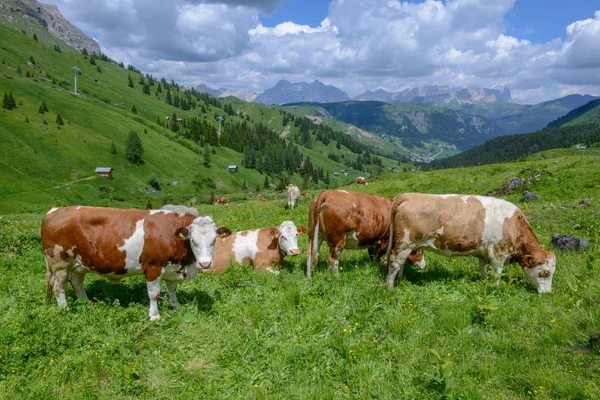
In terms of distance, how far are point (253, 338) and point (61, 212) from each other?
5.89m

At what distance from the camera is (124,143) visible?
473 ft

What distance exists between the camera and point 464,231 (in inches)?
368

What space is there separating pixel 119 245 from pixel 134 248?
35cm

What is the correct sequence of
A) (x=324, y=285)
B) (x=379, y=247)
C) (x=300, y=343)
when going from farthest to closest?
(x=379, y=247) → (x=324, y=285) → (x=300, y=343)

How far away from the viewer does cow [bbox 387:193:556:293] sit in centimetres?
939

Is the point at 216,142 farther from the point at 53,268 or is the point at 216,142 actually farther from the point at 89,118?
the point at 53,268

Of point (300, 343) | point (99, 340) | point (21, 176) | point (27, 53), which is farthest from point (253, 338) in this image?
point (27, 53)

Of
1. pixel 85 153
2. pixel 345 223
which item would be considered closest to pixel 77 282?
pixel 345 223

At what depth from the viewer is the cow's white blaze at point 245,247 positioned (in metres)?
12.6

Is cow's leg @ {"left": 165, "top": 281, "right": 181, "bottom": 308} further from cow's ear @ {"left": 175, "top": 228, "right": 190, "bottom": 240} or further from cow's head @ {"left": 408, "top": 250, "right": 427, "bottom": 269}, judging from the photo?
cow's head @ {"left": 408, "top": 250, "right": 427, "bottom": 269}

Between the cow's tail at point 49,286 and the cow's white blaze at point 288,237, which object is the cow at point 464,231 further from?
the cow's tail at point 49,286

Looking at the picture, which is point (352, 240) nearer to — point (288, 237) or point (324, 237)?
point (324, 237)

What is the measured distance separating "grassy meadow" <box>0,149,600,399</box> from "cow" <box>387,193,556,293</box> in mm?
725

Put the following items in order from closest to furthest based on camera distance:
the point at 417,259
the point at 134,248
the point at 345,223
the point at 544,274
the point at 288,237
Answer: the point at 134,248 → the point at 544,274 → the point at 345,223 → the point at 417,259 → the point at 288,237
